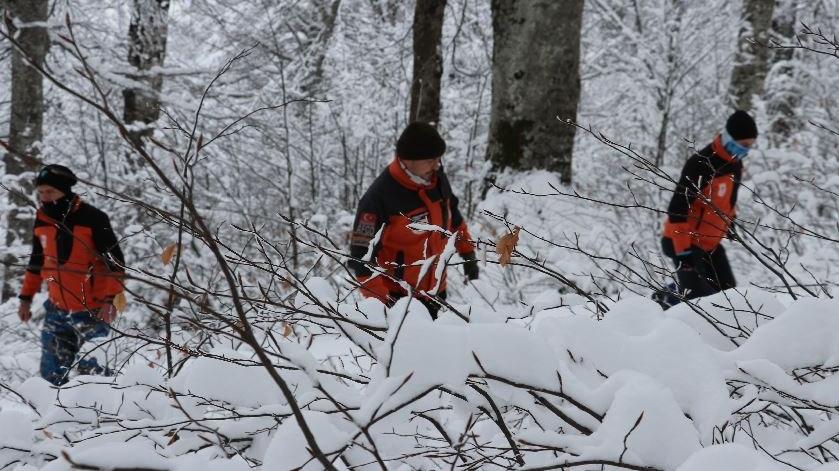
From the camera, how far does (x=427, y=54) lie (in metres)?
7.15

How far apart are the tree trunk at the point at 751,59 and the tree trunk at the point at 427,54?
13.3ft

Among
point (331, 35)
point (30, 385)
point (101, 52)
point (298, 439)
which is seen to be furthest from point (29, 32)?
point (298, 439)

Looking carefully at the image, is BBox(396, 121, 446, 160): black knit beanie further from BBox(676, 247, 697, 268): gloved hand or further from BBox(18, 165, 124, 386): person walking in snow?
BBox(18, 165, 124, 386): person walking in snow

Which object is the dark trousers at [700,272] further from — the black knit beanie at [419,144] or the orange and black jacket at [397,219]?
the black knit beanie at [419,144]

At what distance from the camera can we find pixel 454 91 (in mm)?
12297

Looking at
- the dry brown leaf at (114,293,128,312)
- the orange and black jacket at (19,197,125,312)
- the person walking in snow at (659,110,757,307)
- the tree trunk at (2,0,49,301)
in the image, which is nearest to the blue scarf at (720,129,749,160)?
the person walking in snow at (659,110,757,307)

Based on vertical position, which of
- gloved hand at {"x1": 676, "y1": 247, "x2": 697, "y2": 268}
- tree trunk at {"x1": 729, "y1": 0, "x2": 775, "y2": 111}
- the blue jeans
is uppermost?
tree trunk at {"x1": 729, "y1": 0, "x2": 775, "y2": 111}

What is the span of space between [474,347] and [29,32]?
808 cm

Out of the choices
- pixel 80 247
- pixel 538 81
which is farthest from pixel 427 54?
pixel 80 247

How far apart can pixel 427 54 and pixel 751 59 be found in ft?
15.1

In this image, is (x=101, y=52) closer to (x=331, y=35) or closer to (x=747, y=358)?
(x=331, y=35)

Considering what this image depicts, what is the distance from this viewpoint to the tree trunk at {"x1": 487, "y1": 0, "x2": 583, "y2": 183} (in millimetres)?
5887

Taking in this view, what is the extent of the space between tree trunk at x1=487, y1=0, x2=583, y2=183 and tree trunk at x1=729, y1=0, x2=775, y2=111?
3.78 metres

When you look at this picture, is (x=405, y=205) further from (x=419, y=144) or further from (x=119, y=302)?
(x=119, y=302)
